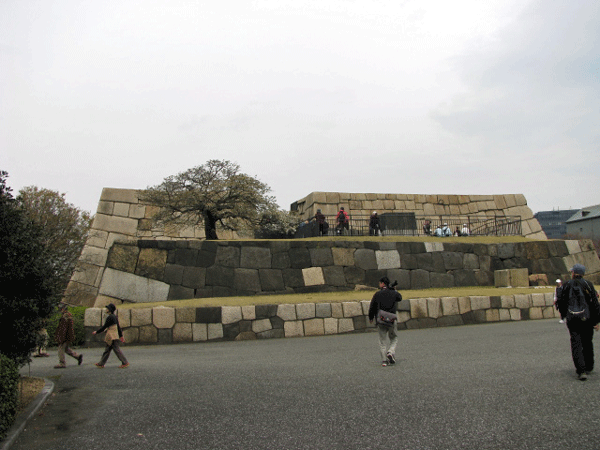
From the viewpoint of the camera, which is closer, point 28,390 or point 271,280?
point 28,390

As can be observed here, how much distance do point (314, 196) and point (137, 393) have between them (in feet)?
66.9

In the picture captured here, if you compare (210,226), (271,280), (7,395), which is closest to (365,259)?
(271,280)

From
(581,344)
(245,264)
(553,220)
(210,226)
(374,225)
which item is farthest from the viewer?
(553,220)

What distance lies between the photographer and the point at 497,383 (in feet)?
24.5

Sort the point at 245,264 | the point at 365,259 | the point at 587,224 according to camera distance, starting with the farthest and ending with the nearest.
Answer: the point at 587,224 < the point at 365,259 < the point at 245,264

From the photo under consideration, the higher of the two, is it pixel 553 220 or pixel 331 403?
pixel 553 220

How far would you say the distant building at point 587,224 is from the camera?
6931 centimetres

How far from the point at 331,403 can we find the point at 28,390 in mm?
4918

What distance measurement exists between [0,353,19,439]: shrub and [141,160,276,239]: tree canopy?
47.2 feet

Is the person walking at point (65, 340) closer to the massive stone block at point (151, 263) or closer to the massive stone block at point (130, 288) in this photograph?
the massive stone block at point (130, 288)

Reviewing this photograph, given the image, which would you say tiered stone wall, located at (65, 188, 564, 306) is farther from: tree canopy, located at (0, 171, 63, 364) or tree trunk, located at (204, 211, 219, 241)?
tree canopy, located at (0, 171, 63, 364)

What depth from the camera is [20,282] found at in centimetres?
799

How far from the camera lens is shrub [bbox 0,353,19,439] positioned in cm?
556

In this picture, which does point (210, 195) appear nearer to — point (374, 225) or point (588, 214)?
point (374, 225)
